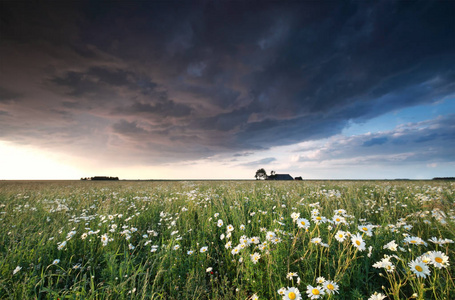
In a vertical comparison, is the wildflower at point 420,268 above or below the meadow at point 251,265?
above

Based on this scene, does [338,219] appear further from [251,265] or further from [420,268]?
[251,265]

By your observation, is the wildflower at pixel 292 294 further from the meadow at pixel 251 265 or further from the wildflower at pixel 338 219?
the wildflower at pixel 338 219

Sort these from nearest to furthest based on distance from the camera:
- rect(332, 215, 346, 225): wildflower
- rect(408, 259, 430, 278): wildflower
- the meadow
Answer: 1. rect(408, 259, 430, 278): wildflower
2. the meadow
3. rect(332, 215, 346, 225): wildflower

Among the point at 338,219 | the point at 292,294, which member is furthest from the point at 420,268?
the point at 292,294

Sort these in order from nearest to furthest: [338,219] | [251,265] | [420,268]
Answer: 1. [420,268]
2. [251,265]
3. [338,219]

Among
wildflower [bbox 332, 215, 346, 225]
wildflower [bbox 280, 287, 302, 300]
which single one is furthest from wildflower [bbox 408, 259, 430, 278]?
wildflower [bbox 280, 287, 302, 300]

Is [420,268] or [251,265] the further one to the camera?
[251,265]

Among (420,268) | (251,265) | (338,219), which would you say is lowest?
(251,265)

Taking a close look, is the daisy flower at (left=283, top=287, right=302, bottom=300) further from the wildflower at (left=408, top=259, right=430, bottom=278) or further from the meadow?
the wildflower at (left=408, top=259, right=430, bottom=278)

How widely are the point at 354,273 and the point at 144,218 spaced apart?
5.26 m

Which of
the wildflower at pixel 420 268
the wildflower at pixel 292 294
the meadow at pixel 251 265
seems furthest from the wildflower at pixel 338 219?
the wildflower at pixel 292 294

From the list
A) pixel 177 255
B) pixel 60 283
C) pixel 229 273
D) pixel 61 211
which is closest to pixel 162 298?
A: pixel 177 255

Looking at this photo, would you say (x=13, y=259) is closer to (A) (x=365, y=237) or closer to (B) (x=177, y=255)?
(B) (x=177, y=255)

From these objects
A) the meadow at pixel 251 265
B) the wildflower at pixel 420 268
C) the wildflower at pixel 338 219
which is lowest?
the meadow at pixel 251 265
